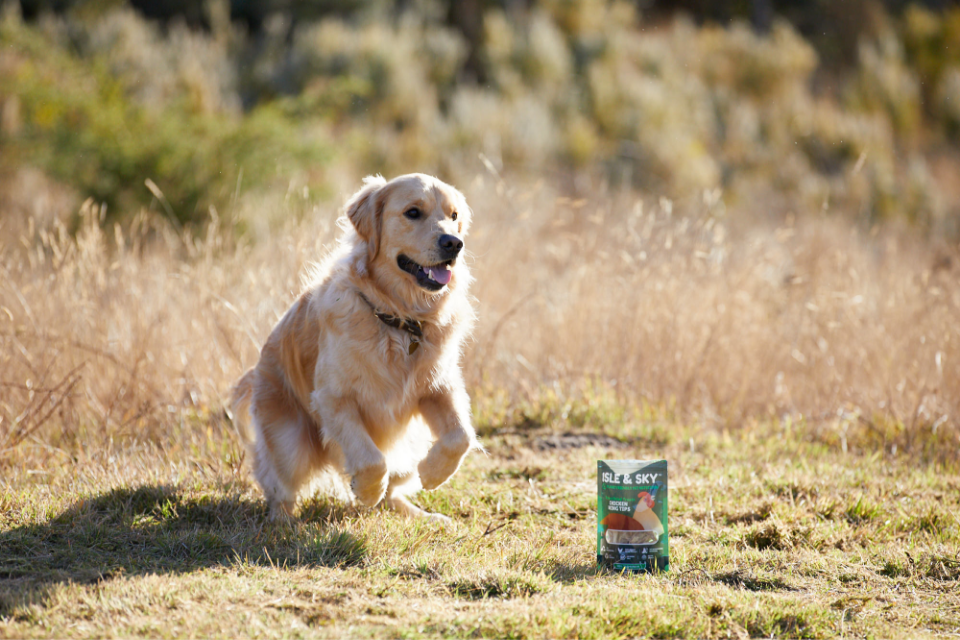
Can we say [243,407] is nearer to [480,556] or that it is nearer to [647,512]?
[480,556]

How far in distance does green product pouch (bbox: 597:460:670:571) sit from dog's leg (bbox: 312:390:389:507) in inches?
36.9

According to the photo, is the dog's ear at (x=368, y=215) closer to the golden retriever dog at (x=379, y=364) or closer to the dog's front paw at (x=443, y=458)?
the golden retriever dog at (x=379, y=364)

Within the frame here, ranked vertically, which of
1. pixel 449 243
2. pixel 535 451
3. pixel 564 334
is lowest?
pixel 535 451

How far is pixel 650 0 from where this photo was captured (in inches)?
872

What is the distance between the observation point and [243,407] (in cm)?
413

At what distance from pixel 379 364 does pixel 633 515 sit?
1238mm

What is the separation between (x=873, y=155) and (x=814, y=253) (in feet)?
23.0

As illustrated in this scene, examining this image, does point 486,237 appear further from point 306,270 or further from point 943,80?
point 943,80

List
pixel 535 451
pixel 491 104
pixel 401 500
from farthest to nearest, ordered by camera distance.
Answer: pixel 491 104 < pixel 535 451 < pixel 401 500

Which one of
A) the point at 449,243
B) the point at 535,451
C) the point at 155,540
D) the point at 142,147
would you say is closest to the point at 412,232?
the point at 449,243

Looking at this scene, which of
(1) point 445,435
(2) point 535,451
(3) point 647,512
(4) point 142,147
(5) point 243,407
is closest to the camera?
(3) point 647,512

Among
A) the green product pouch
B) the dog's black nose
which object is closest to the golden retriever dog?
the dog's black nose

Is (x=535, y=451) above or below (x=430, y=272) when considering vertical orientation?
below

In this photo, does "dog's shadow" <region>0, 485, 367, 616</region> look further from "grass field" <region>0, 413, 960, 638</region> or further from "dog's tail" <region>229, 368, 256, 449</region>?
"dog's tail" <region>229, 368, 256, 449</region>
